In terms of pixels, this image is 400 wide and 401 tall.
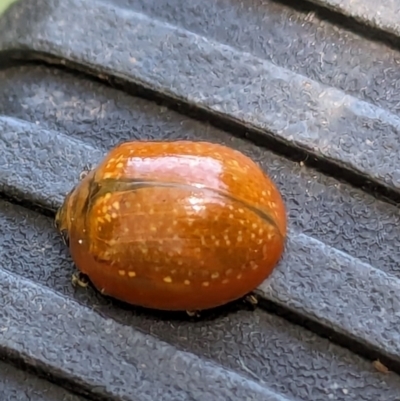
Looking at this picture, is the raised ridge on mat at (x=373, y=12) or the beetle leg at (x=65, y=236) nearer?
the beetle leg at (x=65, y=236)

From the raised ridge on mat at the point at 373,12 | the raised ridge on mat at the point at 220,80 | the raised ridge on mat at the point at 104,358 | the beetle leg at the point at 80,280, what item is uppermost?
the raised ridge on mat at the point at 373,12

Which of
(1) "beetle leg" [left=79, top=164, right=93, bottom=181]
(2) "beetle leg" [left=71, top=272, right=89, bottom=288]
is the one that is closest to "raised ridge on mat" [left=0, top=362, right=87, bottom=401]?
(2) "beetle leg" [left=71, top=272, right=89, bottom=288]

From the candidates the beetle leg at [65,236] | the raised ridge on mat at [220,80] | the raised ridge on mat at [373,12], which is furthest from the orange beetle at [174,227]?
the raised ridge on mat at [373,12]

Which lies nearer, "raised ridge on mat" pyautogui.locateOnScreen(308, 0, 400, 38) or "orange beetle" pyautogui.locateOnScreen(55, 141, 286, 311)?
"orange beetle" pyautogui.locateOnScreen(55, 141, 286, 311)

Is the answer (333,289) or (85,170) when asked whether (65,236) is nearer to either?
(85,170)

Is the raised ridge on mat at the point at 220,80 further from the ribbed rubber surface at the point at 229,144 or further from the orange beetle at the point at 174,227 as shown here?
the orange beetle at the point at 174,227

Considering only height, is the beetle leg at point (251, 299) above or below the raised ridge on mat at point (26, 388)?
above

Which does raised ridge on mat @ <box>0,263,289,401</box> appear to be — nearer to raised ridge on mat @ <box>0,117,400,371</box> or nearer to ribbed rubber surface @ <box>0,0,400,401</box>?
ribbed rubber surface @ <box>0,0,400,401</box>
